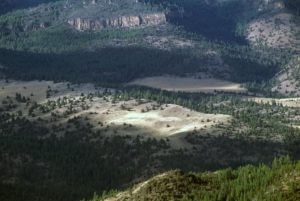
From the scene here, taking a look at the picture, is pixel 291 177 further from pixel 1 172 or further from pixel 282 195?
pixel 1 172

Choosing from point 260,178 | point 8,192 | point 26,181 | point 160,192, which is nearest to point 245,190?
point 260,178

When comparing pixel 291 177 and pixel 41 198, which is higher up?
pixel 291 177

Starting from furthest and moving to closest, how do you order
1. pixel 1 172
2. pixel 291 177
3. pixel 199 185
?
1. pixel 1 172
2. pixel 199 185
3. pixel 291 177

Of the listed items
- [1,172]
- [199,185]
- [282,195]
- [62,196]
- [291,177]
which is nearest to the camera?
[282,195]

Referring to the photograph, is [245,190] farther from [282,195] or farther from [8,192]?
[8,192]

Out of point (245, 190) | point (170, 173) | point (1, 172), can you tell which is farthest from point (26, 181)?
point (245, 190)

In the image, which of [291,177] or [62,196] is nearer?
[291,177]
